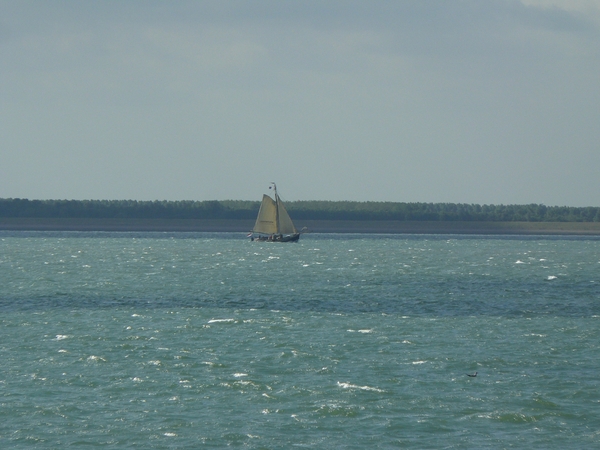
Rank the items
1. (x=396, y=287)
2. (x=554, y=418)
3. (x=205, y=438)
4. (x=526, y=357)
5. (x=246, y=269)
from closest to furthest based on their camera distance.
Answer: (x=205, y=438)
(x=554, y=418)
(x=526, y=357)
(x=396, y=287)
(x=246, y=269)

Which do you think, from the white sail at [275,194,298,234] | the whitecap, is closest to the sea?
the whitecap

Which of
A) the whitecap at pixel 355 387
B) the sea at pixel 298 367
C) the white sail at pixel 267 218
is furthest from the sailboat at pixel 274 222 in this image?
the whitecap at pixel 355 387

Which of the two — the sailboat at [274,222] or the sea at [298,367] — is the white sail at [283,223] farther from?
the sea at [298,367]

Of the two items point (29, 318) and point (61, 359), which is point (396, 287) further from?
point (61, 359)

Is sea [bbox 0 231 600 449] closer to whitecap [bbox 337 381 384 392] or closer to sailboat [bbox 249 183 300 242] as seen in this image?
whitecap [bbox 337 381 384 392]

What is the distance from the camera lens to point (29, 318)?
4400cm

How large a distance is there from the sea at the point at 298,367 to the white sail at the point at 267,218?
8197cm

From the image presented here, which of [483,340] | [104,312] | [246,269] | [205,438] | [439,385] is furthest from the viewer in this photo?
[246,269]

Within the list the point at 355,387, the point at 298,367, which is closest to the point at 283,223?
the point at 298,367

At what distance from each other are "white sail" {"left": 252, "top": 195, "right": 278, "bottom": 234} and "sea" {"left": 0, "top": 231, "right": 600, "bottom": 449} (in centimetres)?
8197

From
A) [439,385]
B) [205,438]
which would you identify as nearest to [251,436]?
[205,438]

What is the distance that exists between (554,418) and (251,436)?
817 cm

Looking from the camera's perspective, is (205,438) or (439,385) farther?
(439,385)

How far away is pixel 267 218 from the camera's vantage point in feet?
479
